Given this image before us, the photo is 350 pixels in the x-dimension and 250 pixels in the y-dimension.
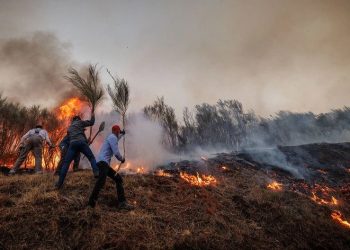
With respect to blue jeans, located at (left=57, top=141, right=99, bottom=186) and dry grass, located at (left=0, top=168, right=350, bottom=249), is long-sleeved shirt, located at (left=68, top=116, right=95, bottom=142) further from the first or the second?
dry grass, located at (left=0, top=168, right=350, bottom=249)

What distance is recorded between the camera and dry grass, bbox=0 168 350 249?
424cm

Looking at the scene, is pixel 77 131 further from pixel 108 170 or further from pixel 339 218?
pixel 339 218

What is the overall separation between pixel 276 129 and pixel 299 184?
40.8 metres

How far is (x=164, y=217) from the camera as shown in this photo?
5434 millimetres

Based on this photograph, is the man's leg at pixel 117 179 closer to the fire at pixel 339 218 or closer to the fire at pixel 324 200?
the fire at pixel 339 218

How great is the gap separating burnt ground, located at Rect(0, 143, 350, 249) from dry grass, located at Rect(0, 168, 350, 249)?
0.05 ft

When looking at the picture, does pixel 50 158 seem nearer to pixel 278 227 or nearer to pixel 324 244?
pixel 278 227

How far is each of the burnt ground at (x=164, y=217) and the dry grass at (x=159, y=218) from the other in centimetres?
2

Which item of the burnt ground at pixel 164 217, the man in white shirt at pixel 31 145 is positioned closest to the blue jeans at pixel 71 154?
the burnt ground at pixel 164 217

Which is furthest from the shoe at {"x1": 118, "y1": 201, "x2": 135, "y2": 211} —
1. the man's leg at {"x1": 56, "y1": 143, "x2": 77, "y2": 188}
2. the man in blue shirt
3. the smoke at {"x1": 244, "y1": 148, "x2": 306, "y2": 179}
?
the smoke at {"x1": 244, "y1": 148, "x2": 306, "y2": 179}

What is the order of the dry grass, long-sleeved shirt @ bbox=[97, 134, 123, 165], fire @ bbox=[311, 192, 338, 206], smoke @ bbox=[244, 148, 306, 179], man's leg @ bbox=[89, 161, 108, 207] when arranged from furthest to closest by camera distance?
smoke @ bbox=[244, 148, 306, 179], fire @ bbox=[311, 192, 338, 206], long-sleeved shirt @ bbox=[97, 134, 123, 165], man's leg @ bbox=[89, 161, 108, 207], the dry grass

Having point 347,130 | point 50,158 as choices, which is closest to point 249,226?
point 50,158

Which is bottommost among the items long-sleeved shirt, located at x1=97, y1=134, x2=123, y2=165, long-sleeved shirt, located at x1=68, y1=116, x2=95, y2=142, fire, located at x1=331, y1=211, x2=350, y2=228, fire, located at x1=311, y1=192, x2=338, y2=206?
fire, located at x1=331, y1=211, x2=350, y2=228

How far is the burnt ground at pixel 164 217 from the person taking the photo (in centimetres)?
425
